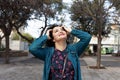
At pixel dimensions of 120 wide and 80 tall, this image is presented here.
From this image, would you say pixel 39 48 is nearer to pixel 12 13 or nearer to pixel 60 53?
pixel 60 53

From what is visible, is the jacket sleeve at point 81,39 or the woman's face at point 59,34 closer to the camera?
the woman's face at point 59,34

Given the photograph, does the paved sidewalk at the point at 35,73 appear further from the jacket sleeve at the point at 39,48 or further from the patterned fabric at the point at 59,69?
the patterned fabric at the point at 59,69

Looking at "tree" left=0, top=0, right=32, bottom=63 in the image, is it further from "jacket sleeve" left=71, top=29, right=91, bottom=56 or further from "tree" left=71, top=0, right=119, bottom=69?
"jacket sleeve" left=71, top=29, right=91, bottom=56

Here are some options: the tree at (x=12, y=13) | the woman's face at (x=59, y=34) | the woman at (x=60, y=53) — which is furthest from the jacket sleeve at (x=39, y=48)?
the tree at (x=12, y=13)

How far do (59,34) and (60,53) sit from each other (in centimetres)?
22

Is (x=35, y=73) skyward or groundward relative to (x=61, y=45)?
groundward

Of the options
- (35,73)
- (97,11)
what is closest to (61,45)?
(35,73)

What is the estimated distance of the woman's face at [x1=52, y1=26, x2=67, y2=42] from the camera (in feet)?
14.5

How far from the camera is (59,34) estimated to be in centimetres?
441

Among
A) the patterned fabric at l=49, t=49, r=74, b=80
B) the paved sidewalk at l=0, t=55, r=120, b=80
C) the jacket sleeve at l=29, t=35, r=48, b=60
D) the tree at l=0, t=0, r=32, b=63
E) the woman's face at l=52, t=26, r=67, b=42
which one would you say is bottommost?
the paved sidewalk at l=0, t=55, r=120, b=80

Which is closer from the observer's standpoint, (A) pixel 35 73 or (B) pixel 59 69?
(B) pixel 59 69

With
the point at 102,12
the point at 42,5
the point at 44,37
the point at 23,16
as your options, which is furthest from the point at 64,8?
the point at 44,37

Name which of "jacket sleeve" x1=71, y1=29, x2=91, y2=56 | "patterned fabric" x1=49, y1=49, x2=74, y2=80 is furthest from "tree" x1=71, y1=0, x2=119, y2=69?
"patterned fabric" x1=49, y1=49, x2=74, y2=80

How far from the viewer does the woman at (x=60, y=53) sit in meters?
4.32
